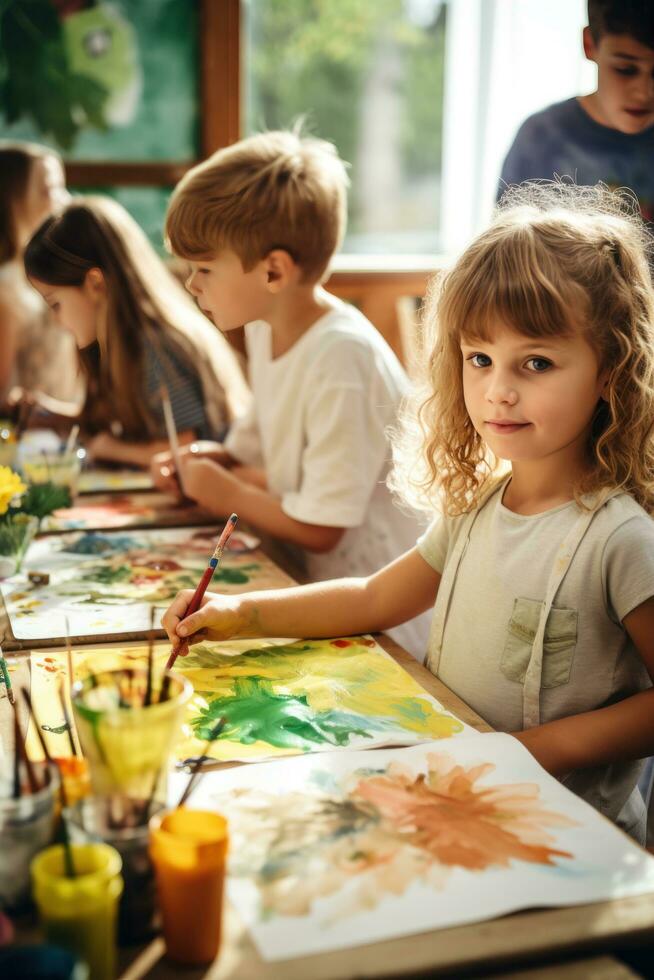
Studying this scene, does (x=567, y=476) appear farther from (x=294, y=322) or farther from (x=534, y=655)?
(x=294, y=322)

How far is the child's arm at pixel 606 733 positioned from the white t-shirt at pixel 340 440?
2.28 ft

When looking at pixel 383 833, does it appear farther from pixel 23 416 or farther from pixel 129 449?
pixel 23 416

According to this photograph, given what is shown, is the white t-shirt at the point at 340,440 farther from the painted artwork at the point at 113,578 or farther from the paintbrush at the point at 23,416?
the paintbrush at the point at 23,416

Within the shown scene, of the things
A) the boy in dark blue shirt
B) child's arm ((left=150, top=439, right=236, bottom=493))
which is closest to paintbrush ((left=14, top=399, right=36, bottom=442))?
child's arm ((left=150, top=439, right=236, bottom=493))

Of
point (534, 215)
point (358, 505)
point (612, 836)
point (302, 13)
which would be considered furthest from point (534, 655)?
point (302, 13)

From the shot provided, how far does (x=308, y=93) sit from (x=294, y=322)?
2.24 meters

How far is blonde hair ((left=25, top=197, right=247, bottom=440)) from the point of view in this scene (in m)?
1.98

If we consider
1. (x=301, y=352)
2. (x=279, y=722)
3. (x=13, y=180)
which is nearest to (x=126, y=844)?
(x=279, y=722)

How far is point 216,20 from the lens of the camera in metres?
3.40

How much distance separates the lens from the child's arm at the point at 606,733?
1004mm

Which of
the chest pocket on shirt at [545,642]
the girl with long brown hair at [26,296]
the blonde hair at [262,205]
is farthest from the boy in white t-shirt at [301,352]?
the girl with long brown hair at [26,296]

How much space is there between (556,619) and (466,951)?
0.50m

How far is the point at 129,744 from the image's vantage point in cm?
70

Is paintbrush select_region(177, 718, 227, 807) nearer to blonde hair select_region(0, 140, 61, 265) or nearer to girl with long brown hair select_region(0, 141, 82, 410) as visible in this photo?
girl with long brown hair select_region(0, 141, 82, 410)
